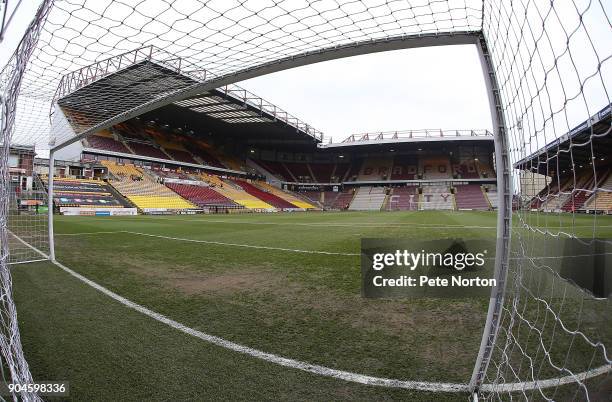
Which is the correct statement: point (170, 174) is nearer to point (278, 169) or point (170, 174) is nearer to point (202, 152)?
point (202, 152)

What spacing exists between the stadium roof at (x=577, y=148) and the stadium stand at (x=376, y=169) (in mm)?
48757

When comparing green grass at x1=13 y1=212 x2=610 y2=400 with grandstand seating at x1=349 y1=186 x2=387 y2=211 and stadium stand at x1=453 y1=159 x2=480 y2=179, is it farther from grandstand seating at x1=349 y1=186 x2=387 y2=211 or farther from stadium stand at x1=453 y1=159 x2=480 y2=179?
stadium stand at x1=453 y1=159 x2=480 y2=179

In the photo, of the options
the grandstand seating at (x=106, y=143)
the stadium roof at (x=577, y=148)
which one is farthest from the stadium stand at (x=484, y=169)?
the stadium roof at (x=577, y=148)

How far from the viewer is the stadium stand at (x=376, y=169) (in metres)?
50.2

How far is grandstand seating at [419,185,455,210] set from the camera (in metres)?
42.7

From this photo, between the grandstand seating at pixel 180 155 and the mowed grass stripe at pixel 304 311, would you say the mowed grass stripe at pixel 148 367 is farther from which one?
the grandstand seating at pixel 180 155

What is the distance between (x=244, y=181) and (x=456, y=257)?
1603 inches

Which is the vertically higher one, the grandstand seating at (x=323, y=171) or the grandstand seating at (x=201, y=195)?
the grandstand seating at (x=323, y=171)

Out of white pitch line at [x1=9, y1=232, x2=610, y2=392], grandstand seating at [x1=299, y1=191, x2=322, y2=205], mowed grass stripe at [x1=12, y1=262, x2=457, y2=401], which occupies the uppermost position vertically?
grandstand seating at [x1=299, y1=191, x2=322, y2=205]

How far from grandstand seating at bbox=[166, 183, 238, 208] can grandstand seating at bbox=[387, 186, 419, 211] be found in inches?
833

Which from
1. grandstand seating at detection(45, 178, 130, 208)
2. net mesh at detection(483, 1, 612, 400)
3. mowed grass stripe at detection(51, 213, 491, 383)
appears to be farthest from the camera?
grandstand seating at detection(45, 178, 130, 208)

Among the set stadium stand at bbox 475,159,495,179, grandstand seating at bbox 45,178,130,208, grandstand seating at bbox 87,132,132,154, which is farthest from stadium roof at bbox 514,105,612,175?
stadium stand at bbox 475,159,495,179

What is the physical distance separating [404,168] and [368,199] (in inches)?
322

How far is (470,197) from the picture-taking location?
43.0 meters
